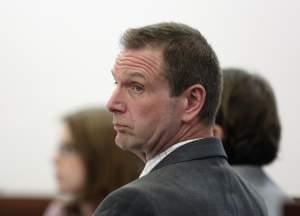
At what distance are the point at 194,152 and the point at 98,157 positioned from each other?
308mm

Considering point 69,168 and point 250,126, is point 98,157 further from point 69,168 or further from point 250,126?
point 250,126

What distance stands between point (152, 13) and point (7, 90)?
86 cm

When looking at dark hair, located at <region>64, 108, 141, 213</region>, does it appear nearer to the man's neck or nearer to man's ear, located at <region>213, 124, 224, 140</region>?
the man's neck

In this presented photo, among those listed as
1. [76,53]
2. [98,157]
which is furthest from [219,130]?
[76,53]

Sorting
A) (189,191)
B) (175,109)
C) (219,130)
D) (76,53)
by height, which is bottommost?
(76,53)

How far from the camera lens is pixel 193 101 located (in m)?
1.63

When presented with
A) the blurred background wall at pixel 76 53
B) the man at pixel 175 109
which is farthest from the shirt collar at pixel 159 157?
the blurred background wall at pixel 76 53

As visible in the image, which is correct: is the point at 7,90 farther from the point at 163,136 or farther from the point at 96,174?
the point at 163,136

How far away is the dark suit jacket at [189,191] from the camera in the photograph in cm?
143

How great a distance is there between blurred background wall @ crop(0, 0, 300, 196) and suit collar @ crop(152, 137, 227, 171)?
198 centimetres

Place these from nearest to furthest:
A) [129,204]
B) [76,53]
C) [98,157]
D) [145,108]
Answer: [129,204], [145,108], [98,157], [76,53]

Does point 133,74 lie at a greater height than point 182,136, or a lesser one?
greater

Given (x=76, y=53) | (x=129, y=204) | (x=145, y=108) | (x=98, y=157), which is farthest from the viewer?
(x=76, y=53)

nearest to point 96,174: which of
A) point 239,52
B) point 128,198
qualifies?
point 128,198
